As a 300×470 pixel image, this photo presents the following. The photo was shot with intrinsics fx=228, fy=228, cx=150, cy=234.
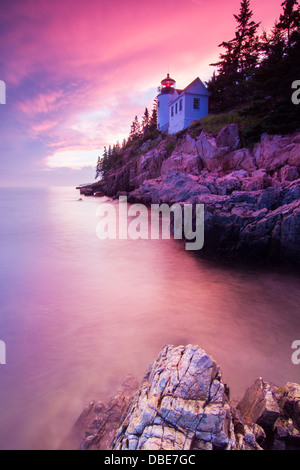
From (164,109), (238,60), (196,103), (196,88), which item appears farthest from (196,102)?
(164,109)

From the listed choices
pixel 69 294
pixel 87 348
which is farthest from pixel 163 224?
pixel 87 348

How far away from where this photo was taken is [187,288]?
9836 mm

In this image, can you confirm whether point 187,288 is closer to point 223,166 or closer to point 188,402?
point 188,402

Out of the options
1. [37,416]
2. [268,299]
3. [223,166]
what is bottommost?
[37,416]

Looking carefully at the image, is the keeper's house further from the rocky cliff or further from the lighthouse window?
the rocky cliff

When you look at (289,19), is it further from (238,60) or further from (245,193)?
(245,193)

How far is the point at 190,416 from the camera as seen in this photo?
2.82 metres

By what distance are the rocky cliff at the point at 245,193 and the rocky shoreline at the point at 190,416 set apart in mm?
9002

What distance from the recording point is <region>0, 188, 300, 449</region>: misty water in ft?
Result: 15.4

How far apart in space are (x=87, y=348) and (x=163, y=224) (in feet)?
54.5

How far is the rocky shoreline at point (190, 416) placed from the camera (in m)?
2.72

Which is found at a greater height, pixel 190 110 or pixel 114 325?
pixel 190 110

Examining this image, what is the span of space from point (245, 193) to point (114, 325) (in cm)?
1049

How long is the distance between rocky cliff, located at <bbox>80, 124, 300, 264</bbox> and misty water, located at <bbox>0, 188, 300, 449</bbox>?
157 cm
